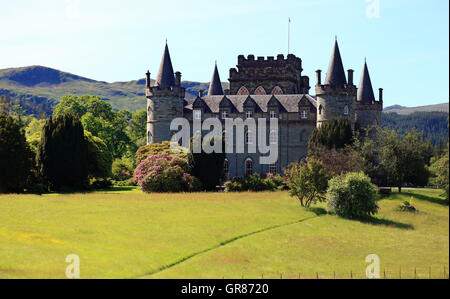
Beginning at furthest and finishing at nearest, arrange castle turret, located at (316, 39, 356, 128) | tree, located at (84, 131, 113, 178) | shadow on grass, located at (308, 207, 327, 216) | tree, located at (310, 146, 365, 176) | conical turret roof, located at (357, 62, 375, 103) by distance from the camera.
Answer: conical turret roof, located at (357, 62, 375, 103) < castle turret, located at (316, 39, 356, 128) < tree, located at (84, 131, 113, 178) < tree, located at (310, 146, 365, 176) < shadow on grass, located at (308, 207, 327, 216)

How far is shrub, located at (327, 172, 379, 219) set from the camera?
122 feet

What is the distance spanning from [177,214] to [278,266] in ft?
44.8

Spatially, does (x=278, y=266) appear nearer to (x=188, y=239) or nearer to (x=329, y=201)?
(x=188, y=239)

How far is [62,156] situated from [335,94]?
107 feet

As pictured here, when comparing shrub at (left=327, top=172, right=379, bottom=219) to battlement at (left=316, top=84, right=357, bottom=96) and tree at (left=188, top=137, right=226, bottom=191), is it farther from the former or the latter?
battlement at (left=316, top=84, right=357, bottom=96)

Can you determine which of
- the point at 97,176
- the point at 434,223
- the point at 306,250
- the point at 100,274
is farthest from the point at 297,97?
the point at 100,274

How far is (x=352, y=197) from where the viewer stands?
37.0 m

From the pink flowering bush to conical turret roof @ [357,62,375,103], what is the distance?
29.5 metres

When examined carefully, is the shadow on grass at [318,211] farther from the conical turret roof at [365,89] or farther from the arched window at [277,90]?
the arched window at [277,90]

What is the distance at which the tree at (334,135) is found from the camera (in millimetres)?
55062

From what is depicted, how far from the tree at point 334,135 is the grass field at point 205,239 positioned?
13.4 meters

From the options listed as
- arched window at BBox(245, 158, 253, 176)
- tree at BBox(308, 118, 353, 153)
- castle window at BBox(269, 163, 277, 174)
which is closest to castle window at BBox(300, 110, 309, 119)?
castle window at BBox(269, 163, 277, 174)

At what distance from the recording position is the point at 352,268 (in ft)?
72.5

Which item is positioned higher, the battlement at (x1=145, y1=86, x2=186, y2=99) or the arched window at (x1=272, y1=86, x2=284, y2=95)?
the arched window at (x1=272, y1=86, x2=284, y2=95)
